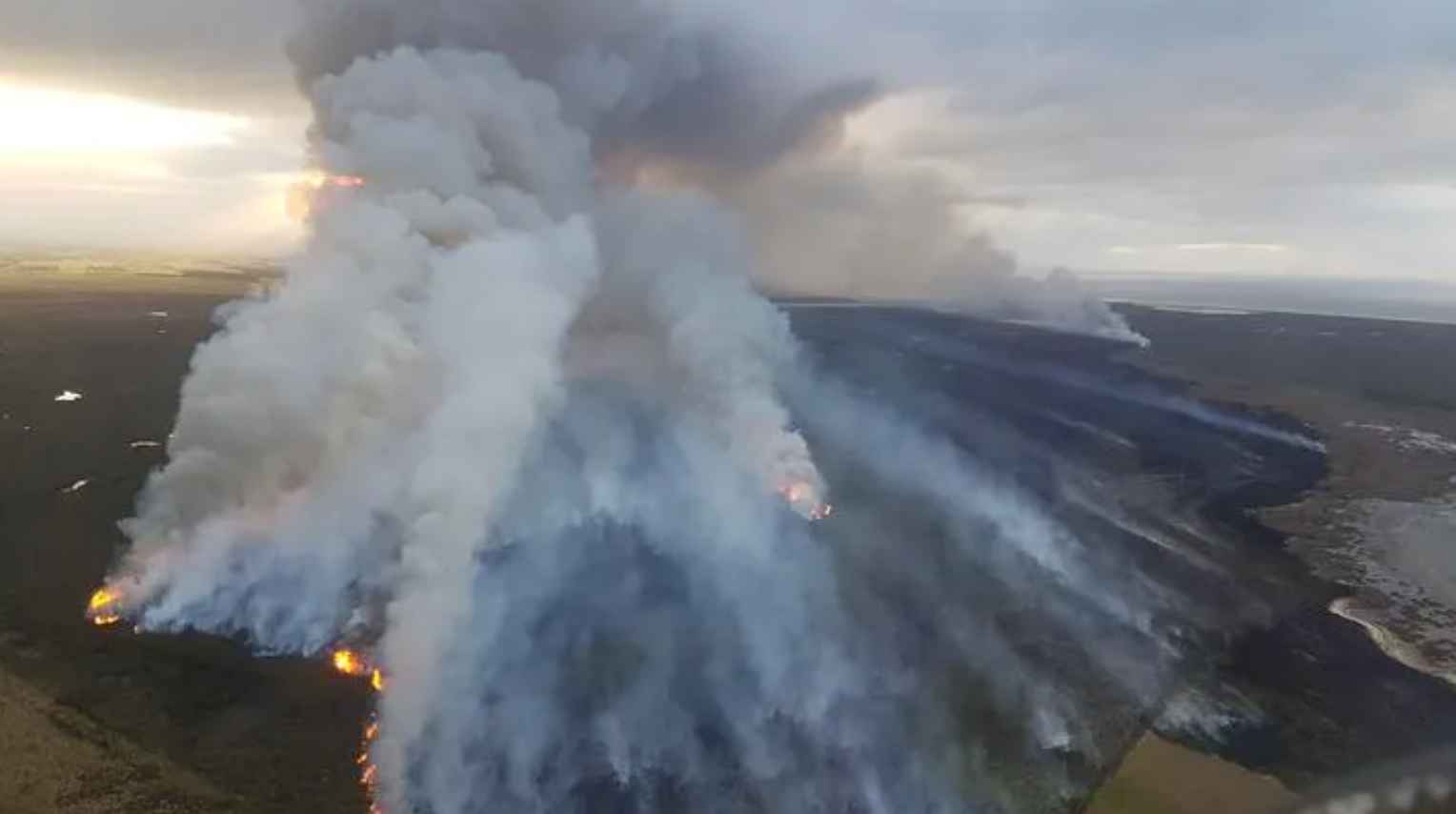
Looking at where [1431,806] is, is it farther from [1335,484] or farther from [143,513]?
[1335,484]

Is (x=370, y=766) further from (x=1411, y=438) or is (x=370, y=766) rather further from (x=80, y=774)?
(x=1411, y=438)

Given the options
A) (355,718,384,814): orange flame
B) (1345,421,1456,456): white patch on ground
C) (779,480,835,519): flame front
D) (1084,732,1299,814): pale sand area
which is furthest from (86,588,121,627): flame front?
(1345,421,1456,456): white patch on ground

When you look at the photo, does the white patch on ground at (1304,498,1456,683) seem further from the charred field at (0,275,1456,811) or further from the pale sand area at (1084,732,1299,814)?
the pale sand area at (1084,732,1299,814)

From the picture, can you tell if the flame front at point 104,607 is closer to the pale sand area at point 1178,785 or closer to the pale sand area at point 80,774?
the pale sand area at point 80,774

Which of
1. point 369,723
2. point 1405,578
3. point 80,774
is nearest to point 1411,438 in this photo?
point 1405,578

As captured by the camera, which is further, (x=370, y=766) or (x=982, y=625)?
(x=982, y=625)

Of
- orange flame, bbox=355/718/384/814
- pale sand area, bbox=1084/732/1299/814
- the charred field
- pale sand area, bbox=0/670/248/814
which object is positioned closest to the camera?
pale sand area, bbox=0/670/248/814
